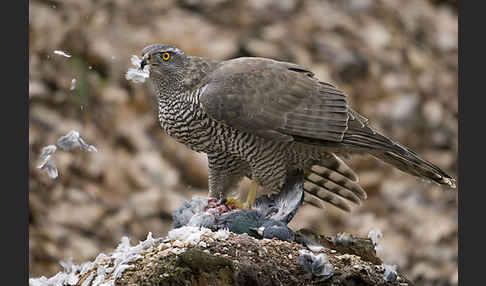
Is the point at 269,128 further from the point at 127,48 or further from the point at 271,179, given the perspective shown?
the point at 127,48

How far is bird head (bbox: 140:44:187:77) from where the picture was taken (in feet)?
12.9

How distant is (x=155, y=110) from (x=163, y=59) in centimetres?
263

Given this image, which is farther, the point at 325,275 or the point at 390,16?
the point at 390,16

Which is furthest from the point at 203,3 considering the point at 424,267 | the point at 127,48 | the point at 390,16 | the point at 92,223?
the point at 424,267

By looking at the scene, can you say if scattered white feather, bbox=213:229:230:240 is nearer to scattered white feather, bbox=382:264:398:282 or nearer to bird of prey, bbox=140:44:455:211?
bird of prey, bbox=140:44:455:211

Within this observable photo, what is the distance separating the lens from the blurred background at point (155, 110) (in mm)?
5957

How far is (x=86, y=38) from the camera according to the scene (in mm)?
6582

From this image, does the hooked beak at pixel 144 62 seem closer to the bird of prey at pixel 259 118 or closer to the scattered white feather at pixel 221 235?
the bird of prey at pixel 259 118

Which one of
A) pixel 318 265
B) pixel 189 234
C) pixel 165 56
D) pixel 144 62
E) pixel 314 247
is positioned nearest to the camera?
pixel 318 265

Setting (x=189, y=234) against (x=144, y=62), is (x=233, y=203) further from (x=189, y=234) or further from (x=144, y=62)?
(x=144, y=62)

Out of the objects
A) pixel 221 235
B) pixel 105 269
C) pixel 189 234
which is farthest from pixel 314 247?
pixel 105 269

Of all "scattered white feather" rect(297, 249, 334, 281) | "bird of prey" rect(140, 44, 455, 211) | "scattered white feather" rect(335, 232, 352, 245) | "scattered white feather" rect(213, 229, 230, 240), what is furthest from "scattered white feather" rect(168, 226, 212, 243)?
"scattered white feather" rect(335, 232, 352, 245)

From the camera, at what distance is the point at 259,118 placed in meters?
3.92

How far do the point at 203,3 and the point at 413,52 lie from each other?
234 cm
